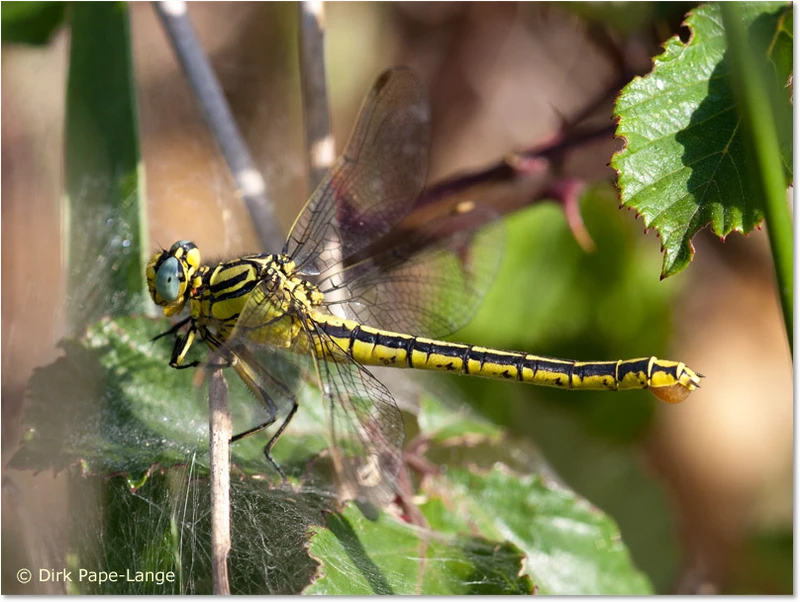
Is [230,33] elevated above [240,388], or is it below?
above

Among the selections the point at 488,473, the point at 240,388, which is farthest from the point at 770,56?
the point at 240,388

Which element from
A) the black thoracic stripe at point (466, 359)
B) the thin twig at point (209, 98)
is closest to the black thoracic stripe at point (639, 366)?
the black thoracic stripe at point (466, 359)

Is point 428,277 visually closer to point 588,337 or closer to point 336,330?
point 336,330

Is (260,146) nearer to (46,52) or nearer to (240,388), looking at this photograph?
(46,52)

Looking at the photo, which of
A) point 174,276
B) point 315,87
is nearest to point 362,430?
point 174,276

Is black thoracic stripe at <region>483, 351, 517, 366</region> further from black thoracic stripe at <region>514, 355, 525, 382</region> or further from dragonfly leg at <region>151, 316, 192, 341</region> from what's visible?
dragonfly leg at <region>151, 316, 192, 341</region>

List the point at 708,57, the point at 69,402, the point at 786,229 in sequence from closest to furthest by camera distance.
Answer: the point at 786,229
the point at 708,57
the point at 69,402

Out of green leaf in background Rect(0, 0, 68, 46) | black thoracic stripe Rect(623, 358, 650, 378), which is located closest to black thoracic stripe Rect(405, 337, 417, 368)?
black thoracic stripe Rect(623, 358, 650, 378)
